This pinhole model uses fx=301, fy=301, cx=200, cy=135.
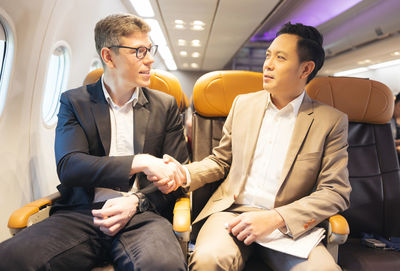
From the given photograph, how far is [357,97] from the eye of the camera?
235 cm

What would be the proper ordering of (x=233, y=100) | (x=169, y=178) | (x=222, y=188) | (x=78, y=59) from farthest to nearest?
(x=78, y=59), (x=233, y=100), (x=222, y=188), (x=169, y=178)

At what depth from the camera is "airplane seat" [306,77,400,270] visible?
2.33 meters

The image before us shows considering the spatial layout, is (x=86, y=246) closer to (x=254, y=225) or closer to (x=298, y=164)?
(x=254, y=225)

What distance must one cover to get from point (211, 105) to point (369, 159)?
1321 millimetres

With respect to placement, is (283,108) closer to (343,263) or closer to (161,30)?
(343,263)

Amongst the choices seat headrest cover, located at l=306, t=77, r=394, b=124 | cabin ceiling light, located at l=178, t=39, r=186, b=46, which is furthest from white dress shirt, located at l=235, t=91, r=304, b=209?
cabin ceiling light, located at l=178, t=39, r=186, b=46

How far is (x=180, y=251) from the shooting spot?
1.54 m

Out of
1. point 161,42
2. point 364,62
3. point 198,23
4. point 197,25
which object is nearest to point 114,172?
point 198,23

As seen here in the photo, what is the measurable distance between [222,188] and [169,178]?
507mm

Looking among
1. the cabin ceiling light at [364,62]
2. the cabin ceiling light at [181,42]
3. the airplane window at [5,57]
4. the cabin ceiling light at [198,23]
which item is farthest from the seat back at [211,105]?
the cabin ceiling light at [364,62]

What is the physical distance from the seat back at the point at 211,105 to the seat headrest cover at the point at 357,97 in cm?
50

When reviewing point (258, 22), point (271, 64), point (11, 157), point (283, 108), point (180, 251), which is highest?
point (258, 22)

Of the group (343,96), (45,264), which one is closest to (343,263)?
(343,96)

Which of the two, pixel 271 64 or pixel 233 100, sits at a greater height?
pixel 271 64
